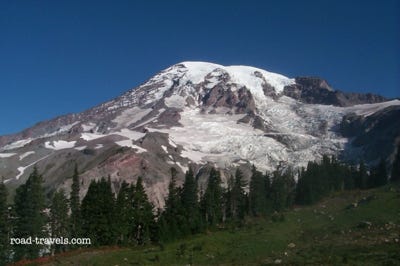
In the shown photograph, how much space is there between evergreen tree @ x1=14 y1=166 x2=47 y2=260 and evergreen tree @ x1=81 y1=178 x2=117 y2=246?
5.73 m

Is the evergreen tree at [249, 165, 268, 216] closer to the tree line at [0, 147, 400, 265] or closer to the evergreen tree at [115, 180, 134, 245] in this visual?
the tree line at [0, 147, 400, 265]

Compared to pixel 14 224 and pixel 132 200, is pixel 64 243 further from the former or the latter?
pixel 132 200

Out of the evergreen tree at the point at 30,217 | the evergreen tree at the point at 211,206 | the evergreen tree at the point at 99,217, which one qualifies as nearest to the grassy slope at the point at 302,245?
the evergreen tree at the point at 99,217

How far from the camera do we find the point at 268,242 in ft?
136

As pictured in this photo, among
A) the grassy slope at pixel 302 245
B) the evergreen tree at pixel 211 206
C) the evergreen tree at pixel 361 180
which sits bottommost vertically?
the grassy slope at pixel 302 245

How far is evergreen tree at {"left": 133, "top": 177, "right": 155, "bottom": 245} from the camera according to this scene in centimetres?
7119

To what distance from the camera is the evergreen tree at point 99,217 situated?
6681 cm

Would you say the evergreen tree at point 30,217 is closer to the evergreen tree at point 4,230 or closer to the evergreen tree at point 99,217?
the evergreen tree at point 4,230

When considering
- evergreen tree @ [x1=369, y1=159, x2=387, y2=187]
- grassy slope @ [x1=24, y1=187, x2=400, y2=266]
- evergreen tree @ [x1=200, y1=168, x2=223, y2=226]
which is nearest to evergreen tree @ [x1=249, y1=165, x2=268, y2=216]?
evergreen tree @ [x1=200, y1=168, x2=223, y2=226]

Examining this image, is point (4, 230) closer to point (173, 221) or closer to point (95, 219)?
point (95, 219)

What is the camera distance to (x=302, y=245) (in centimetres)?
3941

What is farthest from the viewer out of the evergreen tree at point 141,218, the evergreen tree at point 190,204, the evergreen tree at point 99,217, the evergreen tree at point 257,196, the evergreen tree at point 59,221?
the evergreen tree at point 257,196

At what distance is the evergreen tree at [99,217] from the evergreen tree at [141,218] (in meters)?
4.01

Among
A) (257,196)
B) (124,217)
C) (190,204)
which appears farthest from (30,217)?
(257,196)
